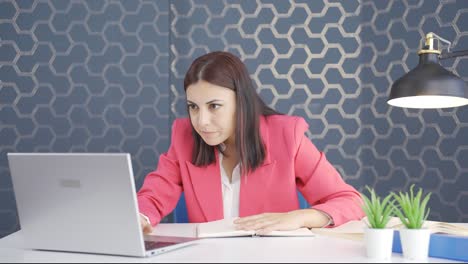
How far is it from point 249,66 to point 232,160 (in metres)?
1.38

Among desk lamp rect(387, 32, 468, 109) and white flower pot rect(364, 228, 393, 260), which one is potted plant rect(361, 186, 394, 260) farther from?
desk lamp rect(387, 32, 468, 109)

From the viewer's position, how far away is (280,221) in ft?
5.28

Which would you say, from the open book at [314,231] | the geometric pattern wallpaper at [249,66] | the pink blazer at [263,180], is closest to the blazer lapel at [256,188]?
the pink blazer at [263,180]

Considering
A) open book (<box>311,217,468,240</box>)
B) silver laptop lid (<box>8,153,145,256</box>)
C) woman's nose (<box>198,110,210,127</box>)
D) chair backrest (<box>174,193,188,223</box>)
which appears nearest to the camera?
silver laptop lid (<box>8,153,145,256</box>)

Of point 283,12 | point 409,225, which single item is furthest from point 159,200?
point 283,12

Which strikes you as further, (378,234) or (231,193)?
(231,193)

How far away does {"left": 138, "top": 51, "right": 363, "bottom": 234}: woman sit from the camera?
198cm

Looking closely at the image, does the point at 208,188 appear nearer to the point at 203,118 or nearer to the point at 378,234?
the point at 203,118

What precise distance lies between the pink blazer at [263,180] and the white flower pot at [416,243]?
756 millimetres

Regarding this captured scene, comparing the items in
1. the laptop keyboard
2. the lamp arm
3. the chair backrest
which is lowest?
the chair backrest

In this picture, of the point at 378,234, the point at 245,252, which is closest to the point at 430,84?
the point at 378,234

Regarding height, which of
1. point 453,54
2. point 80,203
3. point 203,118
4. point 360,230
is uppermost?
point 453,54

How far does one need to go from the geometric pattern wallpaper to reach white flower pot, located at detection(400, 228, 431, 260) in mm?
2187

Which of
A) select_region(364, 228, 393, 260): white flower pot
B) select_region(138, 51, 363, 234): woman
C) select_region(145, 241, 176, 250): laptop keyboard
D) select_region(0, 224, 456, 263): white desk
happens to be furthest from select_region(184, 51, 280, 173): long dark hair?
select_region(364, 228, 393, 260): white flower pot
